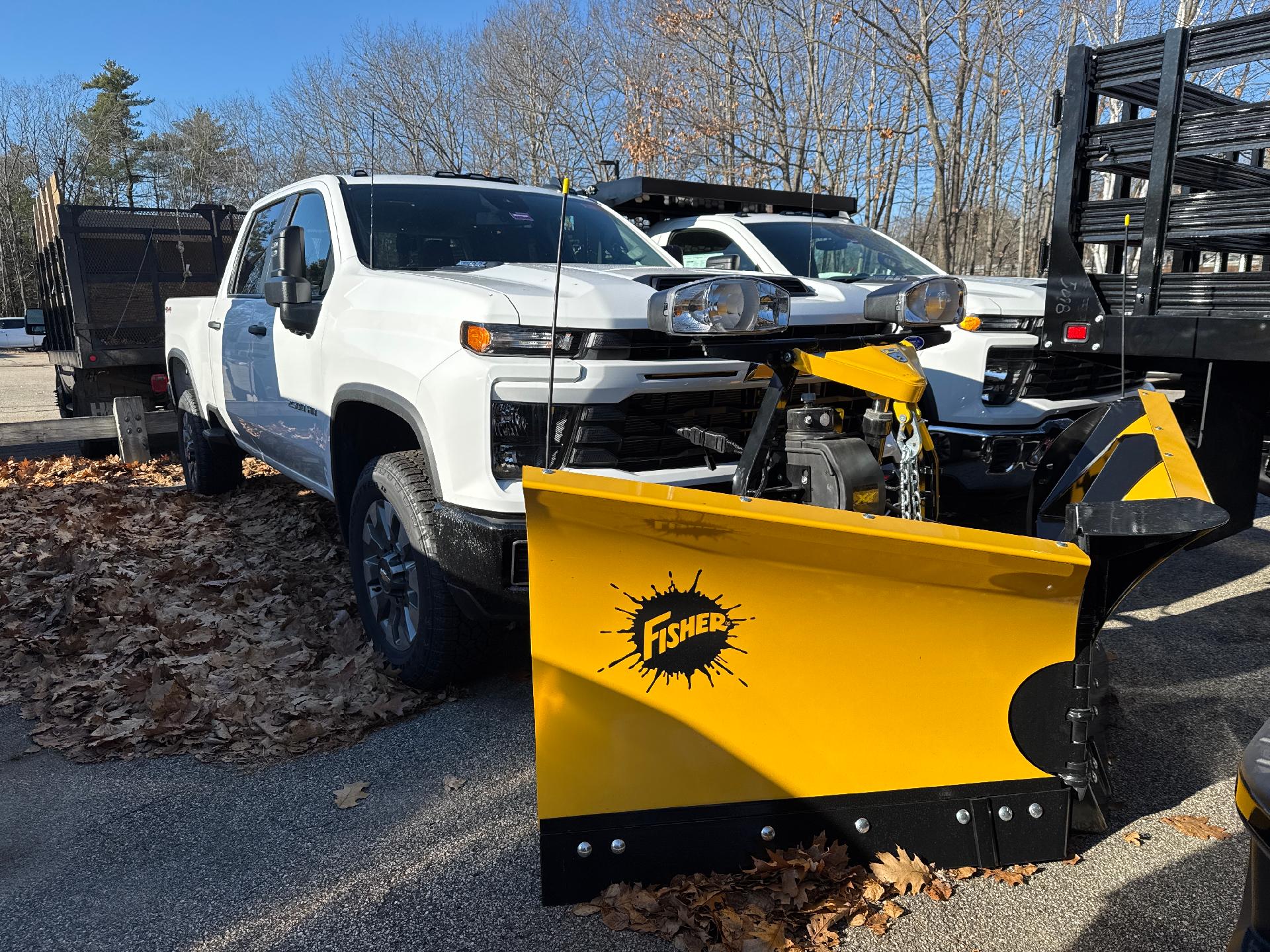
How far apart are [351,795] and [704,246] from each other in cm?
562

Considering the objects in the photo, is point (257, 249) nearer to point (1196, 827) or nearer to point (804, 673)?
point (804, 673)

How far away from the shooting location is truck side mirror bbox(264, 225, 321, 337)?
406cm

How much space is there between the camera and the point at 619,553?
2.35 metres

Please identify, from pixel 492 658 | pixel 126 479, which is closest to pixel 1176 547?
pixel 492 658

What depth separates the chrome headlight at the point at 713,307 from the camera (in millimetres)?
2873

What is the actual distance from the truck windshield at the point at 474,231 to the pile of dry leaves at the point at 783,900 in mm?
2694

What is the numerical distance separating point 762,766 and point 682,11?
56.3 feet

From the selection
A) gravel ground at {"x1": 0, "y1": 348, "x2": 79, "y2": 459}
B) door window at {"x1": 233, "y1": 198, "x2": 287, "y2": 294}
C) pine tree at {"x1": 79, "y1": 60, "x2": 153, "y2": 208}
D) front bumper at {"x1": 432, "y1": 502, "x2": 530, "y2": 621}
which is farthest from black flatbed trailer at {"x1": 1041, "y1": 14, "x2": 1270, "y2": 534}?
pine tree at {"x1": 79, "y1": 60, "x2": 153, "y2": 208}

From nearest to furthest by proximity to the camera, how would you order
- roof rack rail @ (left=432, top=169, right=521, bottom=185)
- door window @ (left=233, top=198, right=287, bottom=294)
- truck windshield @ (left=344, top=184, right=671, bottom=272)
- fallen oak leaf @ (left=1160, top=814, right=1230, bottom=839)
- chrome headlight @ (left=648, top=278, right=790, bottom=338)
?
fallen oak leaf @ (left=1160, top=814, right=1230, bottom=839) < chrome headlight @ (left=648, top=278, right=790, bottom=338) < truck windshield @ (left=344, top=184, right=671, bottom=272) < roof rack rail @ (left=432, top=169, right=521, bottom=185) < door window @ (left=233, top=198, right=287, bottom=294)

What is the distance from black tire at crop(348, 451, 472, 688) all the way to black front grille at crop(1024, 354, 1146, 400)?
3.80 m

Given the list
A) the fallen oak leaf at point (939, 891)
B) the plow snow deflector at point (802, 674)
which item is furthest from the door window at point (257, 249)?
the fallen oak leaf at point (939, 891)

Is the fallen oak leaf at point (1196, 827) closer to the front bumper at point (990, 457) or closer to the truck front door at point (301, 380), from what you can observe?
the front bumper at point (990, 457)

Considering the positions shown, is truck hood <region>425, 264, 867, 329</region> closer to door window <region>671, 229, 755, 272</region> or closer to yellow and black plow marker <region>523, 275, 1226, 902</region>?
yellow and black plow marker <region>523, 275, 1226, 902</region>

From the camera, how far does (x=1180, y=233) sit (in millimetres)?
3879
